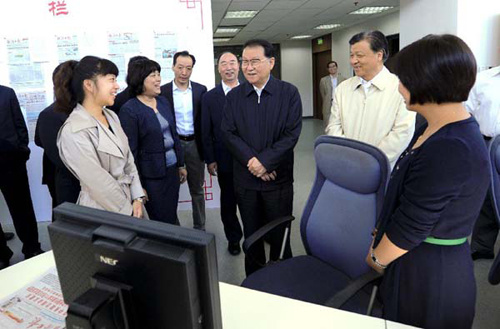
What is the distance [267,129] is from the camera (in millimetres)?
2303

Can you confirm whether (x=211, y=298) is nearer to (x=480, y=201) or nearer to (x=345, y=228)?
(x=480, y=201)

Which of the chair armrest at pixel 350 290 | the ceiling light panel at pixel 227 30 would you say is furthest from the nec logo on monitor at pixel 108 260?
the ceiling light panel at pixel 227 30

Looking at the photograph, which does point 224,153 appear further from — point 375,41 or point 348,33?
point 348,33

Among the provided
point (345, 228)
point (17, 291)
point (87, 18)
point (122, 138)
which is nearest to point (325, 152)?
point (345, 228)

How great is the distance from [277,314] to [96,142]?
120cm

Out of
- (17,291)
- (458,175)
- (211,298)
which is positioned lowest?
(17,291)

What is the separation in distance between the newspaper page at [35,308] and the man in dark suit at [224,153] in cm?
190

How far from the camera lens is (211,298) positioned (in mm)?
721

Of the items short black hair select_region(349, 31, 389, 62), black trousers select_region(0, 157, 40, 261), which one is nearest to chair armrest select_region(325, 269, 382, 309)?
short black hair select_region(349, 31, 389, 62)

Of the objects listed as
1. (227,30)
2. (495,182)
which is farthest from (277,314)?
(227,30)

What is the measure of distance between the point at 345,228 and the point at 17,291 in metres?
1.34

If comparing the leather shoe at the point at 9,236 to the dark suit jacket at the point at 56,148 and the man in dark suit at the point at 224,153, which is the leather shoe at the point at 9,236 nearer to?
the dark suit jacket at the point at 56,148

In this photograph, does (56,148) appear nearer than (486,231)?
Yes

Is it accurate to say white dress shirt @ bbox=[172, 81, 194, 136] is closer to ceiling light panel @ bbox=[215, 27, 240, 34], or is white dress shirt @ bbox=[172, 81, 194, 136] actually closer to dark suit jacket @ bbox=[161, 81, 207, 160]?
dark suit jacket @ bbox=[161, 81, 207, 160]
